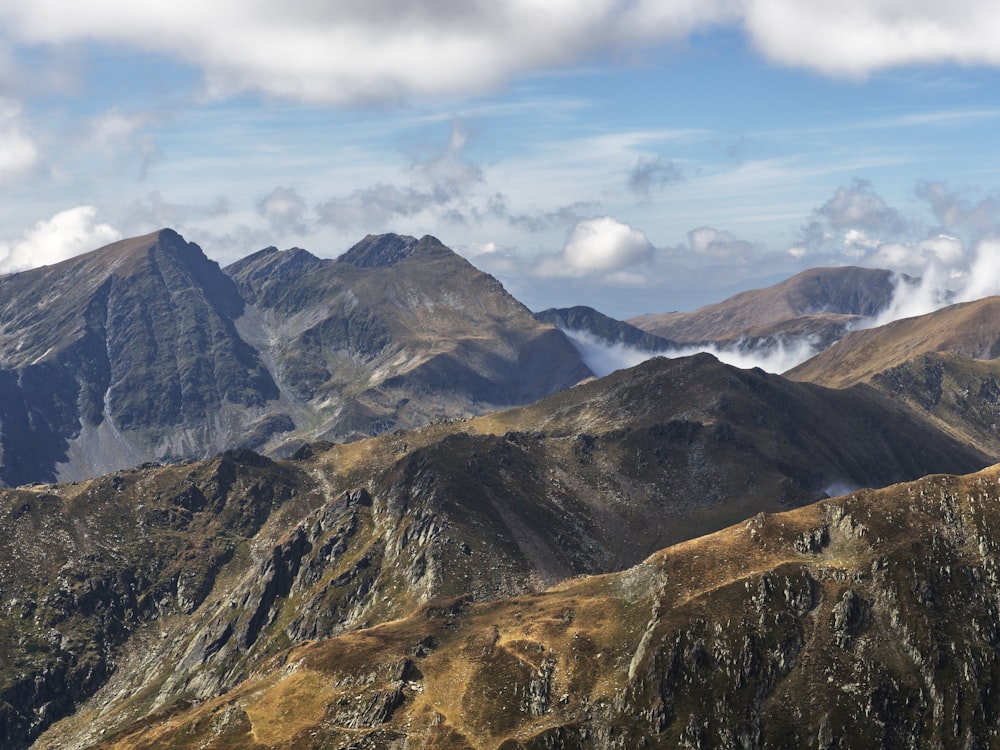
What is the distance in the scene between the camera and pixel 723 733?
196125 millimetres

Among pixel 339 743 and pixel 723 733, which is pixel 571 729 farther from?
pixel 339 743

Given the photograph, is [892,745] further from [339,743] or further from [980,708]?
[339,743]

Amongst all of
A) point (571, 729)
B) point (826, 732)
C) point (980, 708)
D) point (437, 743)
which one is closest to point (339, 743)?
point (437, 743)

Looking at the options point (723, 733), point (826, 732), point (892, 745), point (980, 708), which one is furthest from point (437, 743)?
point (980, 708)

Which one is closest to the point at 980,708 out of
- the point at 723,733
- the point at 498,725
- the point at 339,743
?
the point at 723,733

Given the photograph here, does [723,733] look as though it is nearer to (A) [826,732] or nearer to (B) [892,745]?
(A) [826,732]

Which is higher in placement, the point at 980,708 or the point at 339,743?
the point at 339,743

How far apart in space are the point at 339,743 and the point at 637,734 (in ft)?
188

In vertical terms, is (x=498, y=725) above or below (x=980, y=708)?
above

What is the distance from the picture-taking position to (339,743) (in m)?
200

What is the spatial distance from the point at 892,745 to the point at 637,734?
4766 cm

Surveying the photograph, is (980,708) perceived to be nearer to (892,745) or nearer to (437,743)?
(892,745)

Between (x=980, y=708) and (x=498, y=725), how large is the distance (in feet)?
302

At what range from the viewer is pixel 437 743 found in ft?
641
